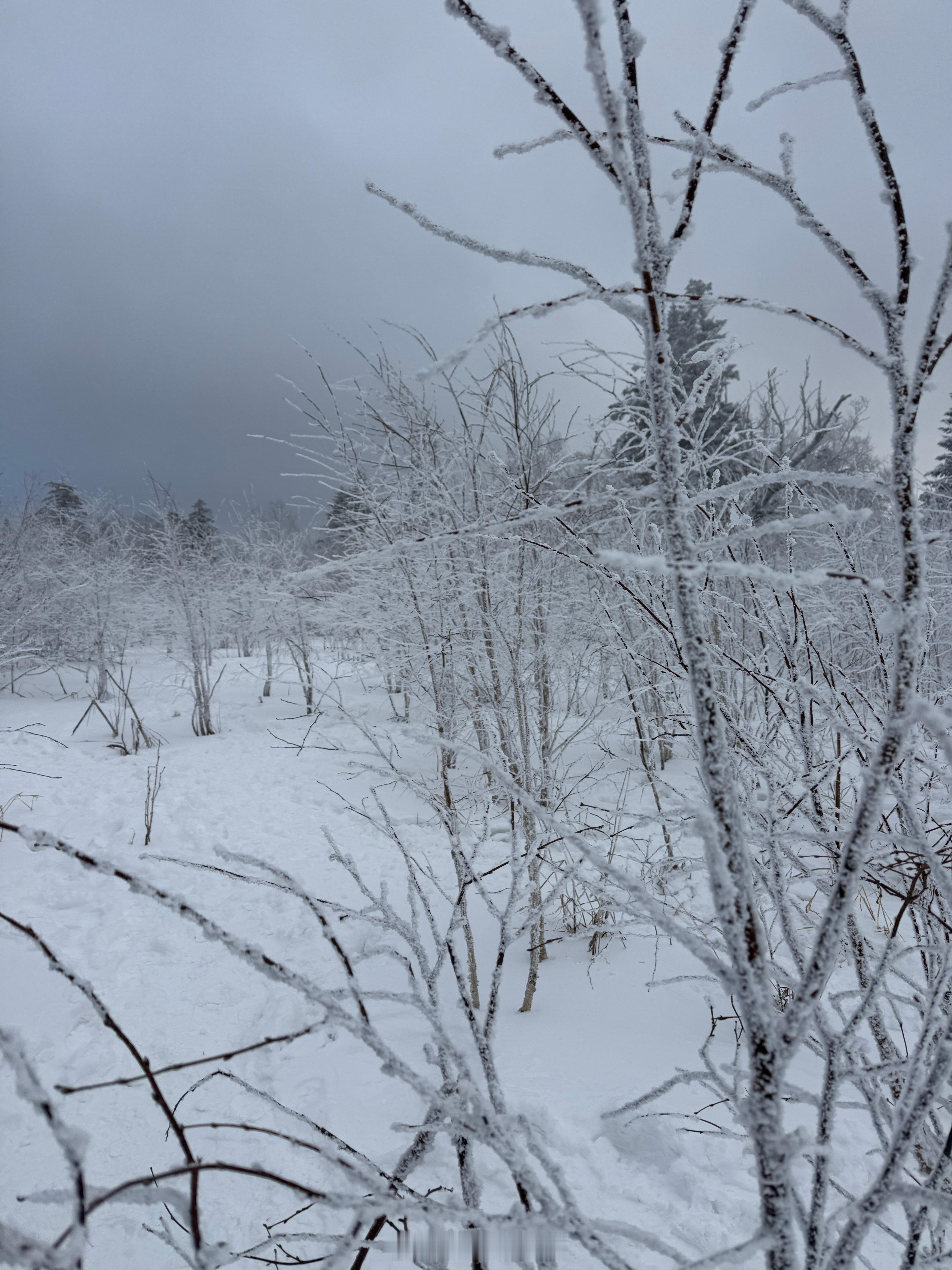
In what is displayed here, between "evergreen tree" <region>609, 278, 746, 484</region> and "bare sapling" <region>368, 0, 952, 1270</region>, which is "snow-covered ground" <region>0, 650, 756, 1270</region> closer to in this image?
"bare sapling" <region>368, 0, 952, 1270</region>

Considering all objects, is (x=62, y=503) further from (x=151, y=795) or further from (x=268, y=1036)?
(x=268, y=1036)

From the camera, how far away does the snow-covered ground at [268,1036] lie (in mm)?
2322

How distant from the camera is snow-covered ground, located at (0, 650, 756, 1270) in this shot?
2.32m

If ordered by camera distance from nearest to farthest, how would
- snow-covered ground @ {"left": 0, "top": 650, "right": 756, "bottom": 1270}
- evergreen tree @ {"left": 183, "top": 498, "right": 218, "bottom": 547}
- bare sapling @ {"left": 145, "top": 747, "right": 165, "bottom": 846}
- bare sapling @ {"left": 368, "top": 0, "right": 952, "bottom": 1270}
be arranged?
bare sapling @ {"left": 368, "top": 0, "right": 952, "bottom": 1270}, snow-covered ground @ {"left": 0, "top": 650, "right": 756, "bottom": 1270}, bare sapling @ {"left": 145, "top": 747, "right": 165, "bottom": 846}, evergreen tree @ {"left": 183, "top": 498, "right": 218, "bottom": 547}

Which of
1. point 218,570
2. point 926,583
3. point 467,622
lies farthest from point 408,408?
point 218,570

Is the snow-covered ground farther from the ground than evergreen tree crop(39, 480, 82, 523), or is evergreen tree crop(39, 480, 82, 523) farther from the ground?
evergreen tree crop(39, 480, 82, 523)

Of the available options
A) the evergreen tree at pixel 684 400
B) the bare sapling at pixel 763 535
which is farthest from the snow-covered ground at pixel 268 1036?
the evergreen tree at pixel 684 400

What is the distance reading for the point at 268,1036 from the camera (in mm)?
3875

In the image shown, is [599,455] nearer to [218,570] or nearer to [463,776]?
[463,776]

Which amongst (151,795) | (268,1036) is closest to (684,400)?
(268,1036)

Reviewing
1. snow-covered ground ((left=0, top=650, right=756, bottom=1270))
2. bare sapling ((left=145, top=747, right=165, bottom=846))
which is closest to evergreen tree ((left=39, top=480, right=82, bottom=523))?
bare sapling ((left=145, top=747, right=165, bottom=846))

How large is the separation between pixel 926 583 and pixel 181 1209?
0.96m

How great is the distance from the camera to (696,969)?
156 inches

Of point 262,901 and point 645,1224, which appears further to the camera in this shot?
point 262,901
